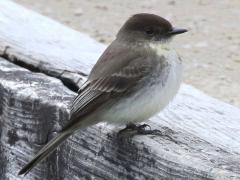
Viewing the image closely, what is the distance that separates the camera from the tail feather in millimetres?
2863

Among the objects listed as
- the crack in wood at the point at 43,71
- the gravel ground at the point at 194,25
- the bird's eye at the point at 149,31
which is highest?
the bird's eye at the point at 149,31

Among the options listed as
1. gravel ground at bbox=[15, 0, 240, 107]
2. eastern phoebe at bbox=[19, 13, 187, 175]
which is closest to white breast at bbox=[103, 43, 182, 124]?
eastern phoebe at bbox=[19, 13, 187, 175]

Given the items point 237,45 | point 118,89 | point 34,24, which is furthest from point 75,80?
point 237,45

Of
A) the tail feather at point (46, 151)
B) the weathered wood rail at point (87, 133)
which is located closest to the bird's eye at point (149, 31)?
the weathered wood rail at point (87, 133)

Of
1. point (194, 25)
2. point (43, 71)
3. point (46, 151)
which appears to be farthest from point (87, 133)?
point (194, 25)

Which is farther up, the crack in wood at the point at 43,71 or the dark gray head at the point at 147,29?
the dark gray head at the point at 147,29

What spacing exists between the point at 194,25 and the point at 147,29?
20.1 ft

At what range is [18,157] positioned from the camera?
3.16 metres

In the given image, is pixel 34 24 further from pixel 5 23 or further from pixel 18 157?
pixel 18 157

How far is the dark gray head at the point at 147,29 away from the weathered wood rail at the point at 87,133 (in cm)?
24

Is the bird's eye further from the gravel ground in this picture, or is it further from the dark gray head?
the gravel ground

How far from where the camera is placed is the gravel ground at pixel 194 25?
27.6 feet

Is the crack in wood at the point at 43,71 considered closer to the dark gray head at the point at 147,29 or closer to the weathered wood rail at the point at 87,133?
the weathered wood rail at the point at 87,133

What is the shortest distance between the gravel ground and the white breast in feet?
13.7
